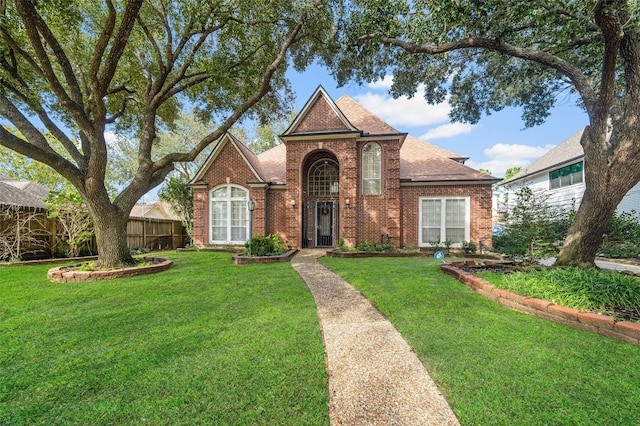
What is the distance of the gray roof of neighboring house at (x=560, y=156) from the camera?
615 inches

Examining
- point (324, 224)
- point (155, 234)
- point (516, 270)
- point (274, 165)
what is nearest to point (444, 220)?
point (324, 224)

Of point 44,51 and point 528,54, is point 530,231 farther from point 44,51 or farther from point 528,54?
point 44,51

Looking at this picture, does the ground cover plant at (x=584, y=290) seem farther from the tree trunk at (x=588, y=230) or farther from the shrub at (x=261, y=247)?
the shrub at (x=261, y=247)

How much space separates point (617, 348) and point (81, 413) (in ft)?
17.9

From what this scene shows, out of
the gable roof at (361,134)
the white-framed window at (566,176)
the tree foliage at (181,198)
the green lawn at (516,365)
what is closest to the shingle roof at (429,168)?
the gable roof at (361,134)

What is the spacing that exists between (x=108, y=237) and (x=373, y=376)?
8.31 metres

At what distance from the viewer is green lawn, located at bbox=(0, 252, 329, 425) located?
2.04 metres

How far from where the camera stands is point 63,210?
978 centimetres

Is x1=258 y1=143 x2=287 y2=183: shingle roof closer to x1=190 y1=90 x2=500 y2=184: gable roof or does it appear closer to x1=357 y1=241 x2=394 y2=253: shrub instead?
x1=190 y1=90 x2=500 y2=184: gable roof

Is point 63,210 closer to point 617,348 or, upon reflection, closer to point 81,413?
point 81,413

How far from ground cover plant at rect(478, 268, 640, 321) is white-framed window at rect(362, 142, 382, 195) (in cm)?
771

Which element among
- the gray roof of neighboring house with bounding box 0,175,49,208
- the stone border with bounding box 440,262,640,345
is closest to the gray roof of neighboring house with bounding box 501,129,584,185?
the stone border with bounding box 440,262,640,345

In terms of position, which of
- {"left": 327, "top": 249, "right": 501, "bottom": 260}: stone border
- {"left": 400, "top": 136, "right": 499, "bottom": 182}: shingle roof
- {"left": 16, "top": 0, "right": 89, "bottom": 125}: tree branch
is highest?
{"left": 16, "top": 0, "right": 89, "bottom": 125}: tree branch

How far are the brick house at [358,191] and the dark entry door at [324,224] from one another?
54 millimetres
